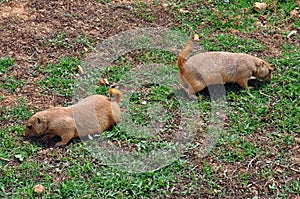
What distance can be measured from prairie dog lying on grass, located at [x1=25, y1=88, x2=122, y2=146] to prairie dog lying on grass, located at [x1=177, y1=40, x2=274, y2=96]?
901 millimetres

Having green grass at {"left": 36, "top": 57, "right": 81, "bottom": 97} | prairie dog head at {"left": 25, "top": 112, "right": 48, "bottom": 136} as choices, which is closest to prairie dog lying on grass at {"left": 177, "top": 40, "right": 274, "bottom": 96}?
green grass at {"left": 36, "top": 57, "right": 81, "bottom": 97}

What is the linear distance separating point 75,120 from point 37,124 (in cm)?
37

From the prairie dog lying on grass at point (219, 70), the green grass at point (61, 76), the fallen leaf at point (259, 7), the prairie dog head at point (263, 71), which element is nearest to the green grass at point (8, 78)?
the green grass at point (61, 76)

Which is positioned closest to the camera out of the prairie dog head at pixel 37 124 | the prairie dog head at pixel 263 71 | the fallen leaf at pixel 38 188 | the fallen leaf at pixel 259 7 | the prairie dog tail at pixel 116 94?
the fallen leaf at pixel 38 188

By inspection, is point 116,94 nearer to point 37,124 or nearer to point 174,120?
point 174,120

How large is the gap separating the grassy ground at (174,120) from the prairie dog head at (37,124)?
118 millimetres

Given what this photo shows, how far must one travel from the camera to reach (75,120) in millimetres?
5020

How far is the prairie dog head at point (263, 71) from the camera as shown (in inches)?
228

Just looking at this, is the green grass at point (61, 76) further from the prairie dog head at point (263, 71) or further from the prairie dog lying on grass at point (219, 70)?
the prairie dog head at point (263, 71)

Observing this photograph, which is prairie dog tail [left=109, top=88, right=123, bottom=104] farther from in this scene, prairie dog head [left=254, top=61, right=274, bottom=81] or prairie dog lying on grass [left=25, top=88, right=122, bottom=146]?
prairie dog head [left=254, top=61, right=274, bottom=81]

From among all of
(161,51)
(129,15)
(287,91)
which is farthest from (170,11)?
(287,91)

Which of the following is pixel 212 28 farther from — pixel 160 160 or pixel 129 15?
pixel 160 160

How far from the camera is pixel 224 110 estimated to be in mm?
5520

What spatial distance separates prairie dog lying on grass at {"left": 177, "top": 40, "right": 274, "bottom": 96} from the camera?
18.1 feet
